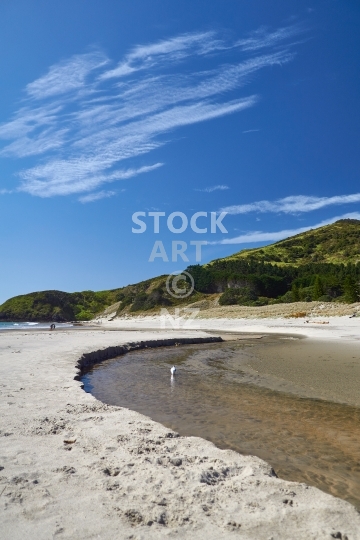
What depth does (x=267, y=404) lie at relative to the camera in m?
8.11

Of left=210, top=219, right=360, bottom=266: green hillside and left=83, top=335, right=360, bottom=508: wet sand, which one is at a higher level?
left=210, top=219, right=360, bottom=266: green hillside

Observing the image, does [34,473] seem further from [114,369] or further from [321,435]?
[114,369]

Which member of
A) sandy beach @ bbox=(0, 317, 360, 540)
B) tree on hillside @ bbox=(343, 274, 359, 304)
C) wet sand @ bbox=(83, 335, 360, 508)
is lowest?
wet sand @ bbox=(83, 335, 360, 508)

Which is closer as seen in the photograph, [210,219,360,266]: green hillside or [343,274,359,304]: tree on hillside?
[343,274,359,304]: tree on hillside

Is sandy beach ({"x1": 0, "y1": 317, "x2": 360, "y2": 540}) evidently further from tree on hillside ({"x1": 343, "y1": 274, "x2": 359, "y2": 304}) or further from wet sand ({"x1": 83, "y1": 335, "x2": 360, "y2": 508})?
tree on hillside ({"x1": 343, "y1": 274, "x2": 359, "y2": 304})

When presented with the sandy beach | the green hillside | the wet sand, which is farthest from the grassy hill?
the sandy beach

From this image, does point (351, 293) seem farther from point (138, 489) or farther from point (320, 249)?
point (320, 249)

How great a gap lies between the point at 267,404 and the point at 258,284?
2607 inches

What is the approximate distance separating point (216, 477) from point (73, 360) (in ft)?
32.8

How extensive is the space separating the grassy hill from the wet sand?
40.7m

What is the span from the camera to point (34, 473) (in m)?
3.94

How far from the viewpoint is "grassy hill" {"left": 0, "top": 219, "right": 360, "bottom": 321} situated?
62656mm

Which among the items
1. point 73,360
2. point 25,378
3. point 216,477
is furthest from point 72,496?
point 73,360

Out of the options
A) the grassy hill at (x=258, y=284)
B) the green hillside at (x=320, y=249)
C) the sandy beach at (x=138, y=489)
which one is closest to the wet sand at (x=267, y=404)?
the sandy beach at (x=138, y=489)
